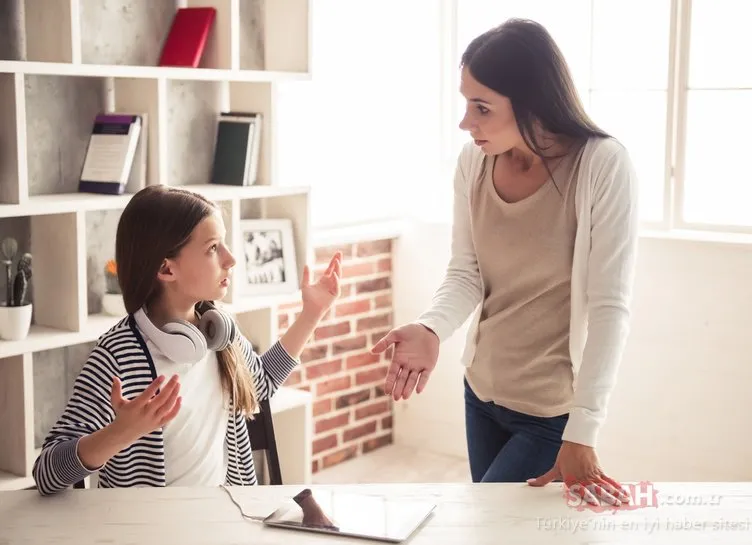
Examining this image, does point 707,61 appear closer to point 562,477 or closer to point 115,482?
point 562,477

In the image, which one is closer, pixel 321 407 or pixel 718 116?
pixel 718 116

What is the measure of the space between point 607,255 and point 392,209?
2608mm

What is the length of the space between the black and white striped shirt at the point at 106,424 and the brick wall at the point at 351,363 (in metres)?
1.90

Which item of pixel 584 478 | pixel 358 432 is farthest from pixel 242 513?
pixel 358 432

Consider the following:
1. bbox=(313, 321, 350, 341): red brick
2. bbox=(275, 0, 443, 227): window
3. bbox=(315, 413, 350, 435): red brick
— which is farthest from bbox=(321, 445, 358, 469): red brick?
bbox=(275, 0, 443, 227): window

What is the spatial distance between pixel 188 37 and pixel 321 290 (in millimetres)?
1252

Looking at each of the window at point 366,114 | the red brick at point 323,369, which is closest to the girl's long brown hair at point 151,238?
the window at point 366,114

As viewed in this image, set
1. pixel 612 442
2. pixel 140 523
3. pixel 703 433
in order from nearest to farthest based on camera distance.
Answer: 1. pixel 140 523
2. pixel 703 433
3. pixel 612 442

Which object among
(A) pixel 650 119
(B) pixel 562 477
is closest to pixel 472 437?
(B) pixel 562 477

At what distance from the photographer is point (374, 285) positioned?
4.47 metres

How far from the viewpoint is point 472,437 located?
2.22 m

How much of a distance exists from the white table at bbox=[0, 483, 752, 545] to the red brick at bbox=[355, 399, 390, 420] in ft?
8.75

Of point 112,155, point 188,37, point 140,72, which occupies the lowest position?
point 112,155

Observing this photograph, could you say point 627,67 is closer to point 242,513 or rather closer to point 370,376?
point 370,376
